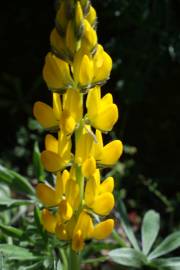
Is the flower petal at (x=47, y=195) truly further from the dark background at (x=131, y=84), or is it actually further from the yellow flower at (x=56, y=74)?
the dark background at (x=131, y=84)

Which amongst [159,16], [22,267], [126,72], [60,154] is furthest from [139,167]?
[60,154]

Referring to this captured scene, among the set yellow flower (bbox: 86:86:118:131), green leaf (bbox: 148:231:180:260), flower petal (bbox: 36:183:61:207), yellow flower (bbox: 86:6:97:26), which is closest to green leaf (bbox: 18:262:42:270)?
flower petal (bbox: 36:183:61:207)

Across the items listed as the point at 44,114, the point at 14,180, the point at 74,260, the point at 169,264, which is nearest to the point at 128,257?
the point at 169,264

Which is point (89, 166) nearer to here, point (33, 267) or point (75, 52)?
point (75, 52)

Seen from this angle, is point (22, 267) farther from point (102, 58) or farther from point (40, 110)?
point (102, 58)

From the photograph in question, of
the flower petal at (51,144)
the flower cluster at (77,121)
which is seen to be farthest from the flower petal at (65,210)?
the flower petal at (51,144)
